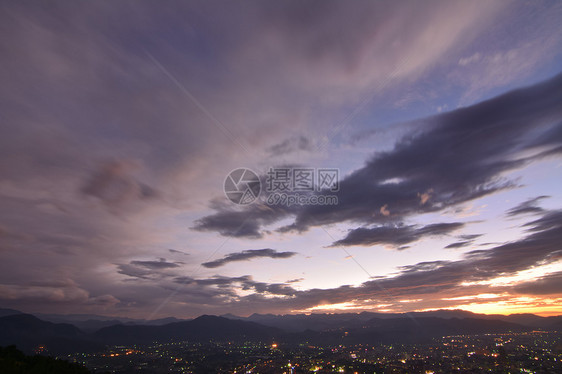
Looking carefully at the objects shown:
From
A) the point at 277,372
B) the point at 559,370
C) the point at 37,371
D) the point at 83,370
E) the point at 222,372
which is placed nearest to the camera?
the point at 37,371

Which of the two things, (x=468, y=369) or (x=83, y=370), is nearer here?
(x=83, y=370)

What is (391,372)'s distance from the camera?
102 m

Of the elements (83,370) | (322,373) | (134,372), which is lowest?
(134,372)

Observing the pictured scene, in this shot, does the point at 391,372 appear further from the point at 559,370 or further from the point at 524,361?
the point at 524,361

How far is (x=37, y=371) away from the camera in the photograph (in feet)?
98.9

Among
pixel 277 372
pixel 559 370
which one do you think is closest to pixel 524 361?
pixel 559 370

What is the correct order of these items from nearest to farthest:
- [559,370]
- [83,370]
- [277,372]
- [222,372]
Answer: [83,370] → [559,370] → [277,372] → [222,372]

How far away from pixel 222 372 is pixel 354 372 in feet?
202

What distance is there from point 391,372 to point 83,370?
10957 cm

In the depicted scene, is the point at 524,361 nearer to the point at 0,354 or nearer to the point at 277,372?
the point at 277,372

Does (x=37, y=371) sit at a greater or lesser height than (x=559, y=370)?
greater

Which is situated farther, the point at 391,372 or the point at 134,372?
the point at 134,372

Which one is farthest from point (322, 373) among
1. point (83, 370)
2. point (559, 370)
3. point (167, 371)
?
point (83, 370)

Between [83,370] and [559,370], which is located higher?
[83,370]
